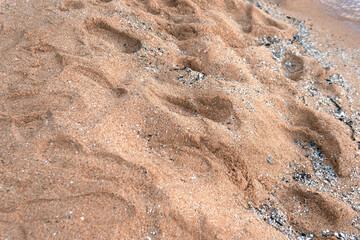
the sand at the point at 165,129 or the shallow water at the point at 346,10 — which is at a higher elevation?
the shallow water at the point at 346,10

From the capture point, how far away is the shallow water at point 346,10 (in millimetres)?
5092

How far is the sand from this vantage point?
5.78 feet

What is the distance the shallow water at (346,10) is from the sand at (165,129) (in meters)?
2.12

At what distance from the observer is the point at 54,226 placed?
1.59 meters

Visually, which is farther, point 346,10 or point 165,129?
point 346,10

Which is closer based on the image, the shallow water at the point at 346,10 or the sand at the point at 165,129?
the sand at the point at 165,129

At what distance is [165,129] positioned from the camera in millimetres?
2293

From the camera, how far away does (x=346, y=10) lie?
17.4 ft

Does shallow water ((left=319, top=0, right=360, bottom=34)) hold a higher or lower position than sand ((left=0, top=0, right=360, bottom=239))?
higher

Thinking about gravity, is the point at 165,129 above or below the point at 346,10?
below

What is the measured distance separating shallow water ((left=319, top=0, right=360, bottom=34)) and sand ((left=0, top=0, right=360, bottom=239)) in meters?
2.12

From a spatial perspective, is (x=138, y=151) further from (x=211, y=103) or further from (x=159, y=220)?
(x=211, y=103)

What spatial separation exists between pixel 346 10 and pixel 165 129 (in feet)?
16.8

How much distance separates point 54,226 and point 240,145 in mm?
1550
